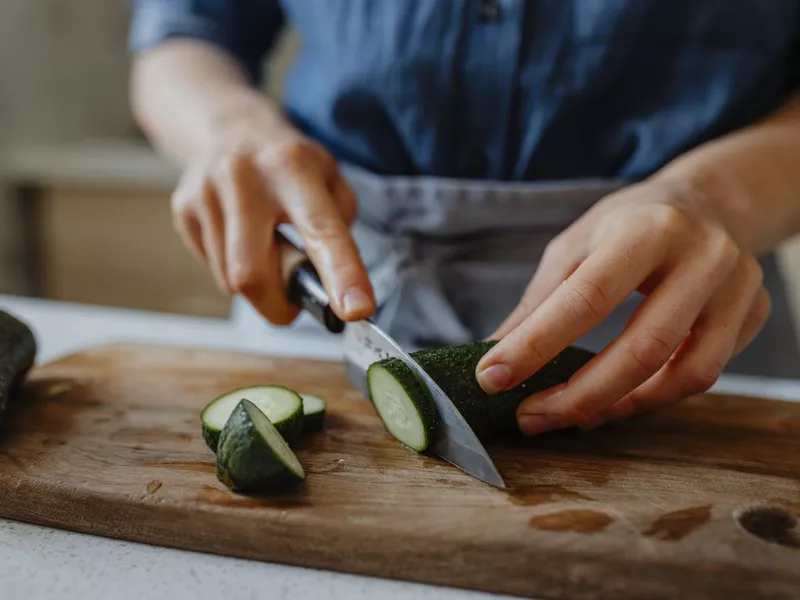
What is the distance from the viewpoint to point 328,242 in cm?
113

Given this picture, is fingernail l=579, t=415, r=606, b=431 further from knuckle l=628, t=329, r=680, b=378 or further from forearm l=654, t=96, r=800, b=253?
forearm l=654, t=96, r=800, b=253

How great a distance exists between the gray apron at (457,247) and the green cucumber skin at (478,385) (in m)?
0.39

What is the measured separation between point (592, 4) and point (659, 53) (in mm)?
155

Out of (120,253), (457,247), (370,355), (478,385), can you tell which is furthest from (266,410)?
(120,253)

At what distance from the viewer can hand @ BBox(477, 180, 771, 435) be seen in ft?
3.05

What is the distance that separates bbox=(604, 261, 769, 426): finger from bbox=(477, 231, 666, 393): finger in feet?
0.44

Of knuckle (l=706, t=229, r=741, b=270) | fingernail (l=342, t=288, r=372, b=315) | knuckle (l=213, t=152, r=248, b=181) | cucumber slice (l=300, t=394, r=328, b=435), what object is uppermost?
knuckle (l=213, t=152, r=248, b=181)

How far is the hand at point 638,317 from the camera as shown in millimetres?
930

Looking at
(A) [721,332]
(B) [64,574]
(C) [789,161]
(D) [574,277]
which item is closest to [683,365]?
(A) [721,332]

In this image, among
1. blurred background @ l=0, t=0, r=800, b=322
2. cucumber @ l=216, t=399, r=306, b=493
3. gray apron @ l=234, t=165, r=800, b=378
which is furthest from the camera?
blurred background @ l=0, t=0, r=800, b=322

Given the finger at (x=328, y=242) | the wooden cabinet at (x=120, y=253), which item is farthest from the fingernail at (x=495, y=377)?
the wooden cabinet at (x=120, y=253)

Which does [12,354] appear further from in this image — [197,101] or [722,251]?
[722,251]

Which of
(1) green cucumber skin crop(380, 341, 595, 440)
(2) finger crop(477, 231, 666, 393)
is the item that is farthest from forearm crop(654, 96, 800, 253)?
(1) green cucumber skin crop(380, 341, 595, 440)

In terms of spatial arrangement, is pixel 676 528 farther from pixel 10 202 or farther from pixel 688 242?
pixel 10 202
